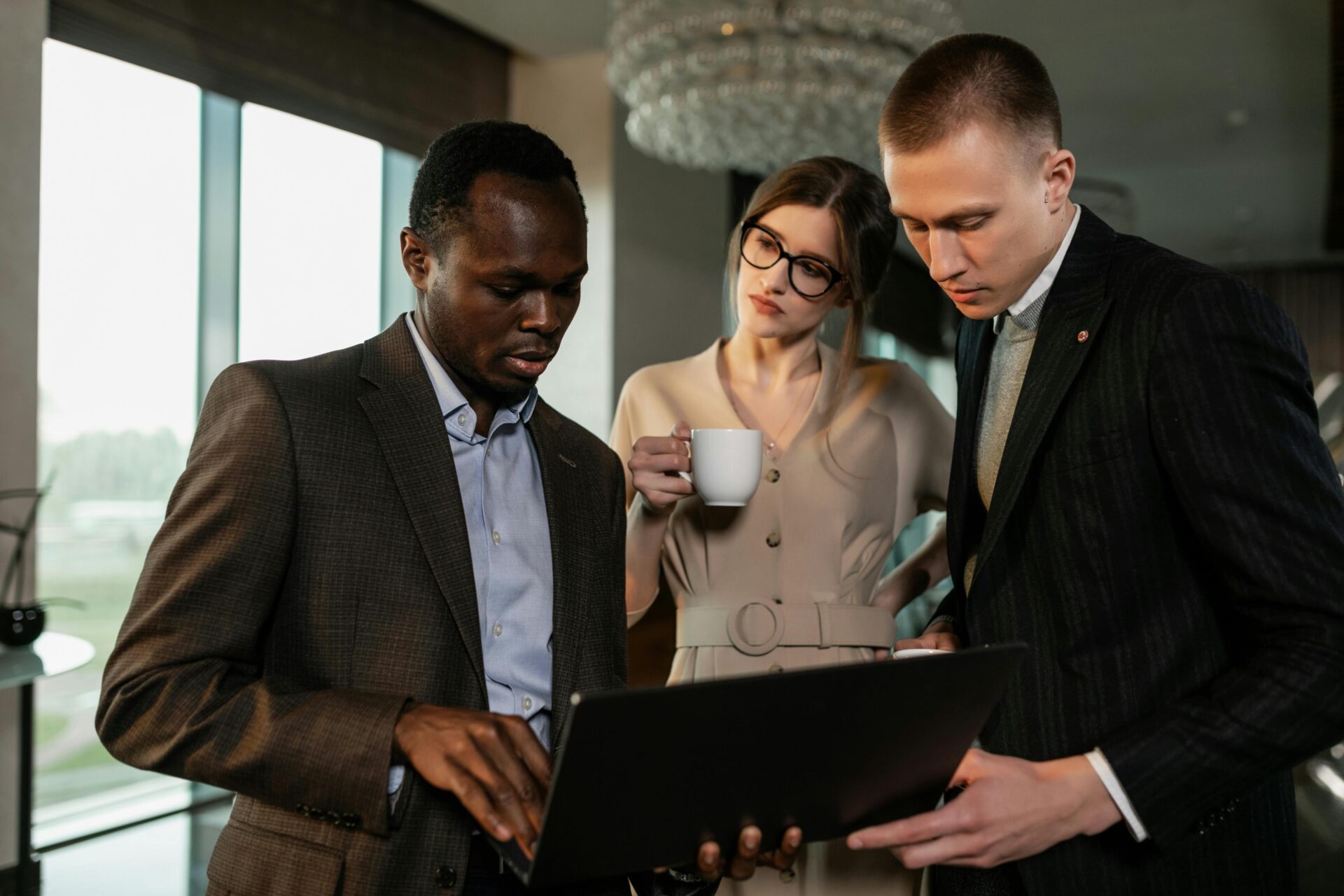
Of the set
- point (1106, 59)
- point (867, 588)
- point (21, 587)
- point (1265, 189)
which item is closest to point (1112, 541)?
point (867, 588)

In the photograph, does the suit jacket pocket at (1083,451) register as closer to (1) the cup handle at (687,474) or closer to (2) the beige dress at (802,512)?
(1) the cup handle at (687,474)

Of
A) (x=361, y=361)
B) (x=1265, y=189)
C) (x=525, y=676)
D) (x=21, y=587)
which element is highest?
(x=1265, y=189)

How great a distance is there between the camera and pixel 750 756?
0.86 m

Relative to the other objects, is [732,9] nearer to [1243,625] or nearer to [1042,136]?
[1042,136]

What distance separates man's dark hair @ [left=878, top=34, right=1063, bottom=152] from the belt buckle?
80cm

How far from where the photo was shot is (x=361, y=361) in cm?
127

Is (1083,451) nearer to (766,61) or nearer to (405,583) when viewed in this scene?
(405,583)

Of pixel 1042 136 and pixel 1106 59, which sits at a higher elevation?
pixel 1106 59

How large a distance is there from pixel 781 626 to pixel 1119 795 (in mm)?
751

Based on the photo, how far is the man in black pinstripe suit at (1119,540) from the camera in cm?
102

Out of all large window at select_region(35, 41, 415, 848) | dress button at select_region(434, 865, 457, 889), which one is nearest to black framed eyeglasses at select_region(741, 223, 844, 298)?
dress button at select_region(434, 865, 457, 889)

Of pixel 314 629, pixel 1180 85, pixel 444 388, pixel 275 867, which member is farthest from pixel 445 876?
pixel 1180 85

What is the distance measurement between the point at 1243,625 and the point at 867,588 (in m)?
0.83

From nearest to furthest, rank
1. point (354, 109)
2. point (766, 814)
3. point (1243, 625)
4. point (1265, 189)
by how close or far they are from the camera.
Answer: point (766, 814) < point (1243, 625) < point (354, 109) < point (1265, 189)
